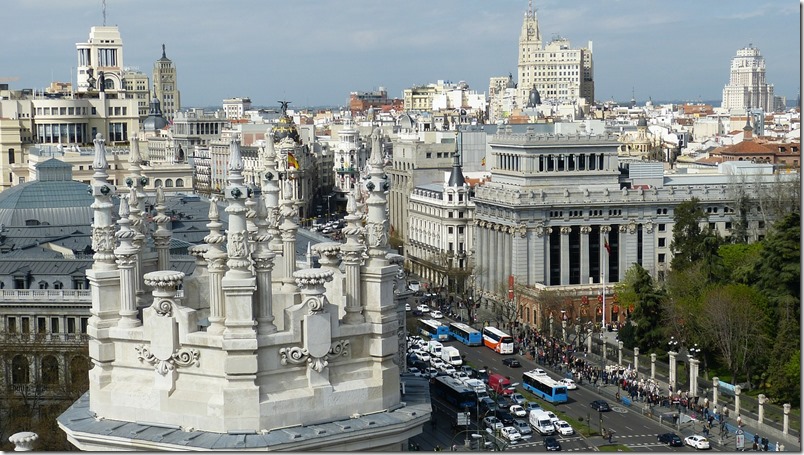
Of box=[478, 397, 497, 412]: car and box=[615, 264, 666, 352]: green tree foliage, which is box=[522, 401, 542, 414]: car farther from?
box=[615, 264, 666, 352]: green tree foliage

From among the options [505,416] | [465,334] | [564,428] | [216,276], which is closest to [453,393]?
[505,416]

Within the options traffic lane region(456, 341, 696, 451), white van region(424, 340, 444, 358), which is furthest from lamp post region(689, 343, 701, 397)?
white van region(424, 340, 444, 358)

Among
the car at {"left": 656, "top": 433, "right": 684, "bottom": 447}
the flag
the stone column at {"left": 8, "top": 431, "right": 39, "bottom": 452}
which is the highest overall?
the stone column at {"left": 8, "top": 431, "right": 39, "bottom": 452}

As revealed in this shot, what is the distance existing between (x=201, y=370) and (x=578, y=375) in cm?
5311

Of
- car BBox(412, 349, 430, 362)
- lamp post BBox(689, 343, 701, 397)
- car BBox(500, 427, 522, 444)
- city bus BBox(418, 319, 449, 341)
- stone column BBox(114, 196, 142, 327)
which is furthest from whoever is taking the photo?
city bus BBox(418, 319, 449, 341)

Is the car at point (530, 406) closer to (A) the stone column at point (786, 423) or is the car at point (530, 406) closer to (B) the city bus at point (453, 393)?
(B) the city bus at point (453, 393)

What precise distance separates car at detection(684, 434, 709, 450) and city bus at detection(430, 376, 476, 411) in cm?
1030

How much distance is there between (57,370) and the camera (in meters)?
57.8

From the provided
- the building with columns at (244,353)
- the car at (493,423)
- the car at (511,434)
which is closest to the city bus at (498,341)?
the car at (493,423)

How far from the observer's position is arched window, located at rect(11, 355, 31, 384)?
188 ft

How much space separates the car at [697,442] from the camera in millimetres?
57000

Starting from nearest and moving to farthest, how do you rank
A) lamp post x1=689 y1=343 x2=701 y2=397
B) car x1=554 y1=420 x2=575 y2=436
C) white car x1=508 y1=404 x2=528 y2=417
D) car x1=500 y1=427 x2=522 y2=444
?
car x1=500 y1=427 x2=522 y2=444
car x1=554 y1=420 x2=575 y2=436
white car x1=508 y1=404 x2=528 y2=417
lamp post x1=689 y1=343 x2=701 y2=397

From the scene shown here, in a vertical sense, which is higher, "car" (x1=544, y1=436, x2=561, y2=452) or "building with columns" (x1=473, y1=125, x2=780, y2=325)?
"building with columns" (x1=473, y1=125, x2=780, y2=325)

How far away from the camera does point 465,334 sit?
279 ft
